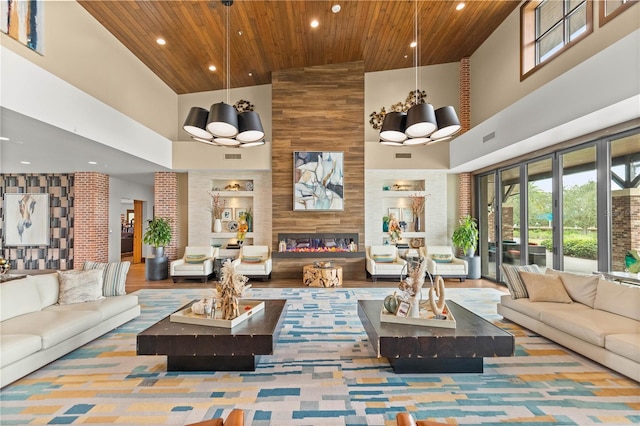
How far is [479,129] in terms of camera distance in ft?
22.3

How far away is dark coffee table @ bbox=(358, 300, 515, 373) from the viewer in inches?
107

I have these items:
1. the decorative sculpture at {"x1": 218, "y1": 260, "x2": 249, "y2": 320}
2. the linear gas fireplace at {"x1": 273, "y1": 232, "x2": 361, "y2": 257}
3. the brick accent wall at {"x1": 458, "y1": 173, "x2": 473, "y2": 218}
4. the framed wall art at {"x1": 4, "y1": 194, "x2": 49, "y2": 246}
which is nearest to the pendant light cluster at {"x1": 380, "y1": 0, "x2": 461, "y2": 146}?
the decorative sculpture at {"x1": 218, "y1": 260, "x2": 249, "y2": 320}

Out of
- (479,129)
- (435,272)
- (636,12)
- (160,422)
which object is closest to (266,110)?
(479,129)

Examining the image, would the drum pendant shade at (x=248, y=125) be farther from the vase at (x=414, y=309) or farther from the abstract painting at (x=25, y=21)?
the vase at (x=414, y=309)

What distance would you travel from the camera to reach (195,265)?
7.50 meters

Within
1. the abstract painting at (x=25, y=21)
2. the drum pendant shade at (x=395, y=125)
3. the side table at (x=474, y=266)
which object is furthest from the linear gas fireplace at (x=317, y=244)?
the abstract painting at (x=25, y=21)

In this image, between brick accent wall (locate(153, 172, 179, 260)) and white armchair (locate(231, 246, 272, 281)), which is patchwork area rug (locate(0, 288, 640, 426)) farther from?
brick accent wall (locate(153, 172, 179, 260))

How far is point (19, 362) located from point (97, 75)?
5.15m

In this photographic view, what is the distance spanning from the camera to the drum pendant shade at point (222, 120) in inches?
190

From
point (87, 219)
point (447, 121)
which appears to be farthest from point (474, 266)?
point (87, 219)

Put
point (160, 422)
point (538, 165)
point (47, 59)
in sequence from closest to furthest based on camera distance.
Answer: point (160, 422) → point (47, 59) → point (538, 165)

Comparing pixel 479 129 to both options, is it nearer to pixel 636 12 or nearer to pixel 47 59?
pixel 636 12

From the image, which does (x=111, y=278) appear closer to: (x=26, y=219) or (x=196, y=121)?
(x=196, y=121)

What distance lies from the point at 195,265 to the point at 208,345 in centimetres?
511
